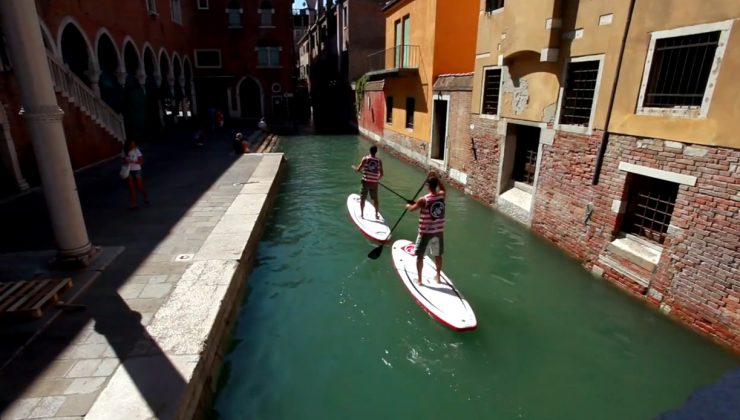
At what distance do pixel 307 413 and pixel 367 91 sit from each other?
71.9ft

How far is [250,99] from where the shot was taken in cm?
3138

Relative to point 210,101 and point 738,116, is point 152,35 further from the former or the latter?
point 738,116

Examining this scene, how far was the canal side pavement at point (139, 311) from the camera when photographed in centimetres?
354

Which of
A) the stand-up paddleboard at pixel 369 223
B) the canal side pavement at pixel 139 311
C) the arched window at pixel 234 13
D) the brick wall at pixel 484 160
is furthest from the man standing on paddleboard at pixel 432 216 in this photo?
the arched window at pixel 234 13

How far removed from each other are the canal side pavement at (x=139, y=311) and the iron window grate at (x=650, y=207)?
256 inches

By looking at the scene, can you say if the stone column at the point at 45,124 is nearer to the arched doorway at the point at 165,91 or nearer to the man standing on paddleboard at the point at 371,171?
the man standing on paddleboard at the point at 371,171

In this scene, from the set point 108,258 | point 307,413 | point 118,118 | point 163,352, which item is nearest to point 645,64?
point 307,413

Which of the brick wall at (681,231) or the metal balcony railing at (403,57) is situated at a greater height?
the metal balcony railing at (403,57)

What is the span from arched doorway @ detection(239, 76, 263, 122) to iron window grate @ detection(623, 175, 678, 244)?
92.1ft

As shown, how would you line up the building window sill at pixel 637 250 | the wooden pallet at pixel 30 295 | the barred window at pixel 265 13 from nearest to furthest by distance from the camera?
the wooden pallet at pixel 30 295 < the building window sill at pixel 637 250 < the barred window at pixel 265 13

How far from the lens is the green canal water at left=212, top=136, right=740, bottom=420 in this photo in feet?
14.6

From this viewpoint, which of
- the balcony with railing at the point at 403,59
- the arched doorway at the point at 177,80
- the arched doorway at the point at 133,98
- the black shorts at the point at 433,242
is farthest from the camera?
the arched doorway at the point at 177,80

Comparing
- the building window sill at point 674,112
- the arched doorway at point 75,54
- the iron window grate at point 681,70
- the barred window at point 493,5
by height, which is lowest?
the building window sill at point 674,112

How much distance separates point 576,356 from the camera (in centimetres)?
523
